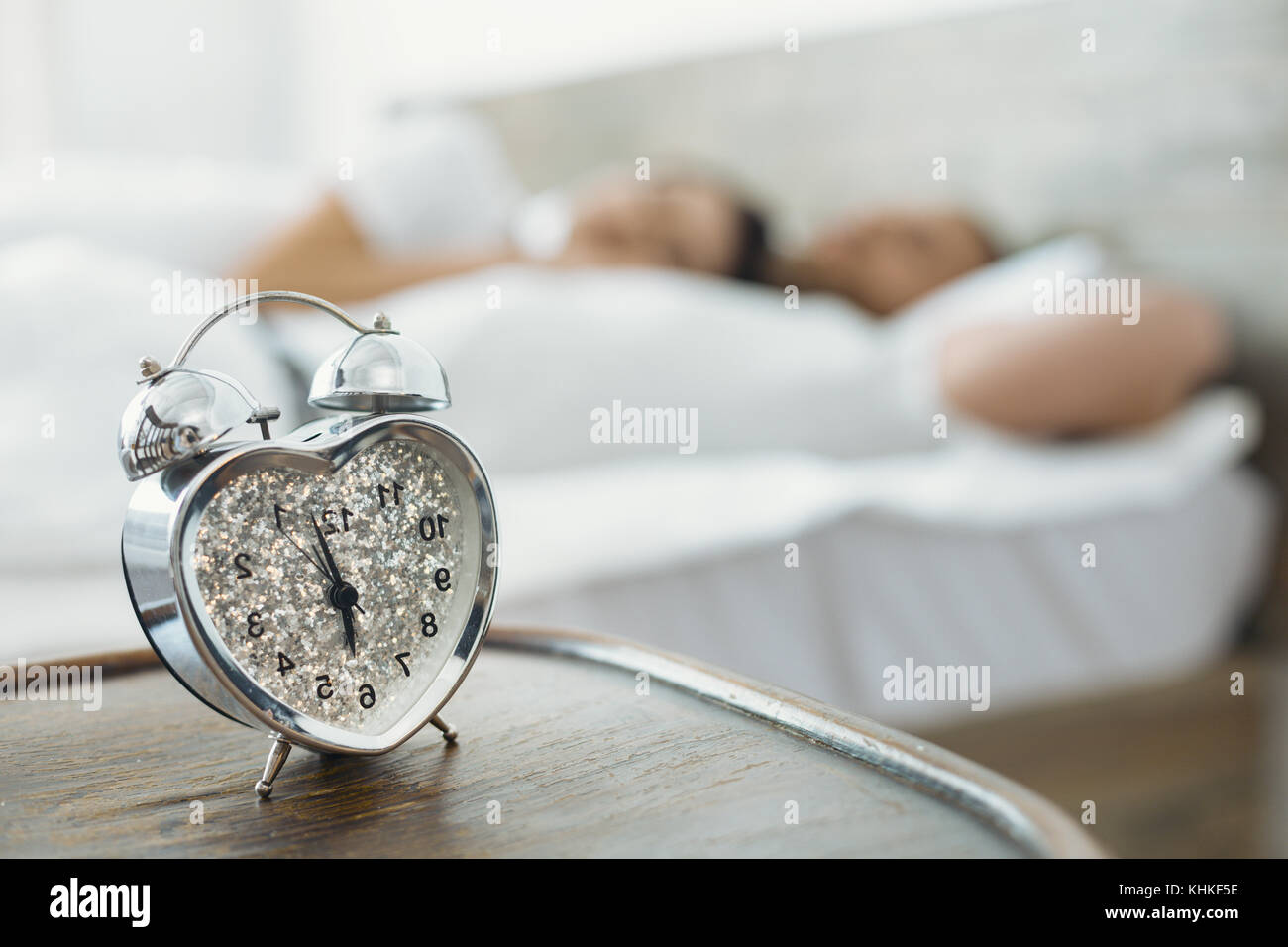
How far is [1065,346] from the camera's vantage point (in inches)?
54.8

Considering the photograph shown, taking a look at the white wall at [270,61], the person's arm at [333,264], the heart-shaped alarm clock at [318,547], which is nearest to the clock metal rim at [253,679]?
the heart-shaped alarm clock at [318,547]

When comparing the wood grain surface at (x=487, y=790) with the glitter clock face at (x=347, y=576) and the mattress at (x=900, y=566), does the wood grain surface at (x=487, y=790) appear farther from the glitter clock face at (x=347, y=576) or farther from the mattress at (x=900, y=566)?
the mattress at (x=900, y=566)

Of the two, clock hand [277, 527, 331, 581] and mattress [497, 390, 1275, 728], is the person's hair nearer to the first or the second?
mattress [497, 390, 1275, 728]

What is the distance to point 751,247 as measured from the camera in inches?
82.0

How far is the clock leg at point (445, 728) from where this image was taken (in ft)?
1.58

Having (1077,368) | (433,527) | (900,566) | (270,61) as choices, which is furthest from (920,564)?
(270,61)

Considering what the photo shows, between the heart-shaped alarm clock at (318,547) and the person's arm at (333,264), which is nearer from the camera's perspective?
the heart-shaped alarm clock at (318,547)

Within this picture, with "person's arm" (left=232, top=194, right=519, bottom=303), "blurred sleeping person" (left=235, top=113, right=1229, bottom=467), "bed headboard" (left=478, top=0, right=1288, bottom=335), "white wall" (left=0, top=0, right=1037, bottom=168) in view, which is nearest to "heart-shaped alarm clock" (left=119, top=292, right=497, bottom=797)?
"blurred sleeping person" (left=235, top=113, right=1229, bottom=467)

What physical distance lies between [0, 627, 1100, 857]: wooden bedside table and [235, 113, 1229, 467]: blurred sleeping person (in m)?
0.82

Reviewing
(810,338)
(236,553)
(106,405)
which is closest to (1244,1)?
(810,338)

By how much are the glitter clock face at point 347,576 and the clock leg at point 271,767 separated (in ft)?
0.05

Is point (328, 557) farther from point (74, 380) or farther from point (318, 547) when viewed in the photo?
point (74, 380)

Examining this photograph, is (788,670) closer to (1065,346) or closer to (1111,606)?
(1111,606)
